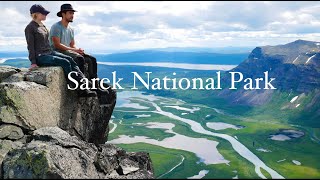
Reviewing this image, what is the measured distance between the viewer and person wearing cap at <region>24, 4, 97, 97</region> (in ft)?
66.7

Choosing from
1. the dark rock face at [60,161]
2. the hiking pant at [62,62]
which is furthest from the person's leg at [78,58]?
the dark rock face at [60,161]

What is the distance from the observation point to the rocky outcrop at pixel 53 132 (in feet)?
47.9

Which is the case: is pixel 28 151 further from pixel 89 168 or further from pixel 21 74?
pixel 21 74

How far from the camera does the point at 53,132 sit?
17.6 m

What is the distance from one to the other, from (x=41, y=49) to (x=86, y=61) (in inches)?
158

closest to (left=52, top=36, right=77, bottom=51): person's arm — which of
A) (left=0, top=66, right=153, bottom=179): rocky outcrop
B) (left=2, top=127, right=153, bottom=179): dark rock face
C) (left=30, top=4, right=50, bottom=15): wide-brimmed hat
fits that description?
(left=0, top=66, right=153, bottom=179): rocky outcrop

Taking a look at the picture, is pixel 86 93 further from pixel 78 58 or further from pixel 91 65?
pixel 91 65

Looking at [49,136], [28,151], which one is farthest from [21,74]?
[28,151]

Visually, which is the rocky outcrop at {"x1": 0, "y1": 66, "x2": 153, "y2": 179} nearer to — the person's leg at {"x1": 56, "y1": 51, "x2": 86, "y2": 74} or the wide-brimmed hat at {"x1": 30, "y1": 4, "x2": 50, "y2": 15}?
the person's leg at {"x1": 56, "y1": 51, "x2": 86, "y2": 74}

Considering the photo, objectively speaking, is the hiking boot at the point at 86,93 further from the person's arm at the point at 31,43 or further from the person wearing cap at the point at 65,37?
the person's arm at the point at 31,43

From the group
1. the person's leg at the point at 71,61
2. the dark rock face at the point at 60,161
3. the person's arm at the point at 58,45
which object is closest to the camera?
the dark rock face at the point at 60,161

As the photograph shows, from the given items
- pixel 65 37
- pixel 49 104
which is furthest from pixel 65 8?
pixel 49 104

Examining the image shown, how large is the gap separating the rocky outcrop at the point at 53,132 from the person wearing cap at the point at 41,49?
46 centimetres

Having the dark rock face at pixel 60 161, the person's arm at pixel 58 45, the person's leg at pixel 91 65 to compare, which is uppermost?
the person's arm at pixel 58 45
